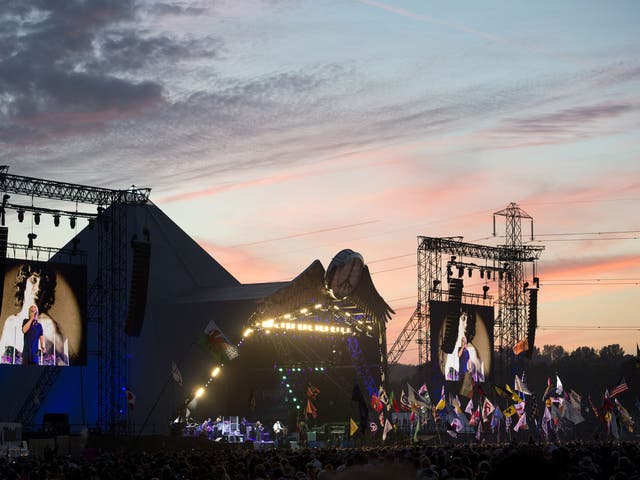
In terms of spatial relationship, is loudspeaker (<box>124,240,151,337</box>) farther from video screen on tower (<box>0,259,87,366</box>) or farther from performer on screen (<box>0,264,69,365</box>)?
performer on screen (<box>0,264,69,365</box>)

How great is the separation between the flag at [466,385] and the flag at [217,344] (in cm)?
2096

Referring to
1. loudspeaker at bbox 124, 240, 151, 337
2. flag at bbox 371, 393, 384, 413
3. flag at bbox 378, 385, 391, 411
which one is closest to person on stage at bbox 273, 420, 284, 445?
flag at bbox 371, 393, 384, 413

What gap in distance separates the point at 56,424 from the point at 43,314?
15.8 ft

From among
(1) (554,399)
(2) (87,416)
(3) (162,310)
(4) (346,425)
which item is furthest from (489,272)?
(2) (87,416)

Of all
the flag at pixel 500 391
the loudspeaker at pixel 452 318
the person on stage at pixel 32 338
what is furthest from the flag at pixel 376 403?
the person on stage at pixel 32 338

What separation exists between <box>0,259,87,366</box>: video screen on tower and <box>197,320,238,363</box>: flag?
5570 millimetres

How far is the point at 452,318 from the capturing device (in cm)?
6519

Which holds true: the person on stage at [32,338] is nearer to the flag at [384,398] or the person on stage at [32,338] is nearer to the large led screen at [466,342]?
the flag at [384,398]

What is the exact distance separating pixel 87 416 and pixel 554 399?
2543 cm

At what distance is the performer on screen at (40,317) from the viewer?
46.1 m

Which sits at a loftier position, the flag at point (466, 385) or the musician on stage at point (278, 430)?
the flag at point (466, 385)

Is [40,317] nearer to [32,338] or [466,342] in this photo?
[32,338]

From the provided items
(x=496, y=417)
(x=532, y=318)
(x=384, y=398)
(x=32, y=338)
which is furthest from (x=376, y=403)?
(x=532, y=318)

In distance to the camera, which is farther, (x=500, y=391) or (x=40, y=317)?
(x=500, y=391)
